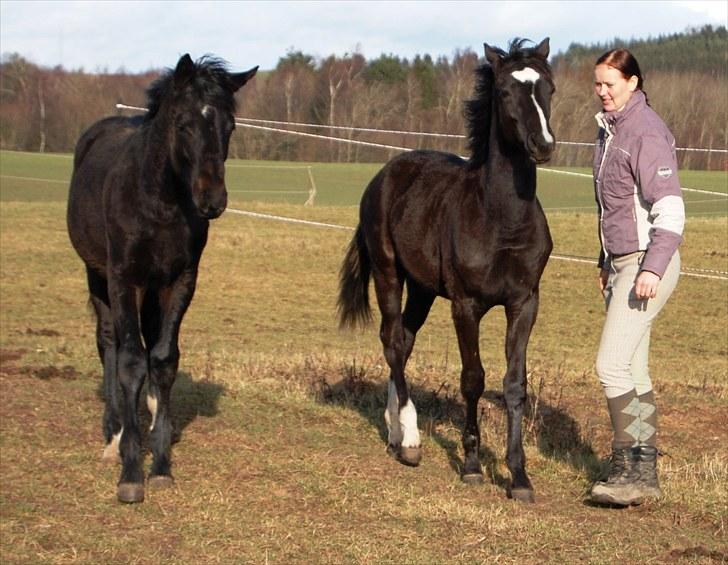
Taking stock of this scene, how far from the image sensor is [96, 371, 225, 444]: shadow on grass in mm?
7527

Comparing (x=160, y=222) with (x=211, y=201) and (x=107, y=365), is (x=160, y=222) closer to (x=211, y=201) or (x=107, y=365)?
(x=211, y=201)

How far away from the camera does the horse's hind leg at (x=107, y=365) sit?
6855 millimetres

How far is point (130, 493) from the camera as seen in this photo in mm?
5836

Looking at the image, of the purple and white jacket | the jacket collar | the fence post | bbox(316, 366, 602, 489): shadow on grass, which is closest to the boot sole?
bbox(316, 366, 602, 489): shadow on grass

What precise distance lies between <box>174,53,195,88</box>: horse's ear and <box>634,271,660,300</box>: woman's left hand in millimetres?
2607

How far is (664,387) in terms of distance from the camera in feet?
29.9

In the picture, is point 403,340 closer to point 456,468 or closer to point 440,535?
point 456,468

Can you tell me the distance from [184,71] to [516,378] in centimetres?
248

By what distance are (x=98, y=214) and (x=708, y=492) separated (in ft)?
13.1

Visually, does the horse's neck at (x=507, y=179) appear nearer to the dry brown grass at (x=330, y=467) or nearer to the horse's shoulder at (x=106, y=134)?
the dry brown grass at (x=330, y=467)

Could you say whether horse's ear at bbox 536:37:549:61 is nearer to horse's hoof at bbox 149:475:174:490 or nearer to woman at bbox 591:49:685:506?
woman at bbox 591:49:685:506

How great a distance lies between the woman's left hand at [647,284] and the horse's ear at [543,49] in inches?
59.2

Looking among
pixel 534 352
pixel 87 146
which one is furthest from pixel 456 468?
pixel 534 352

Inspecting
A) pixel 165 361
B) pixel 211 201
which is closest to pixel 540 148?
pixel 211 201
